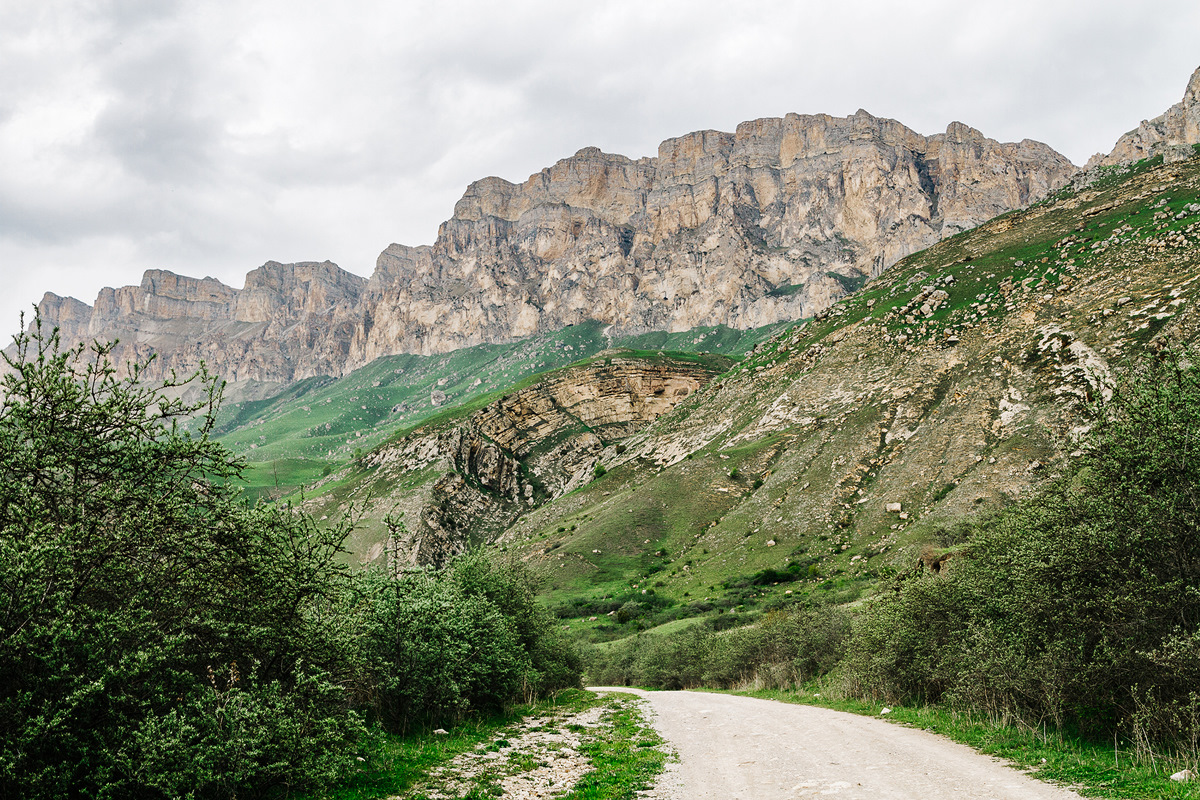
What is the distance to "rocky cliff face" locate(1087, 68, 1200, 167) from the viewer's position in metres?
123

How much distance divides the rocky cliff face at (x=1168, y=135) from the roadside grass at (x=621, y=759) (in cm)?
14579

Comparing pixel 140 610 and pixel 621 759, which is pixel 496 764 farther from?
pixel 140 610

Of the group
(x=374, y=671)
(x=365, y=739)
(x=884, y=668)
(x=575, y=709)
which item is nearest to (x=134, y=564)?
(x=365, y=739)

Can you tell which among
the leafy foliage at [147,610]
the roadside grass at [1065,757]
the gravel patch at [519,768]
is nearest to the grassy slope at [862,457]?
the roadside grass at [1065,757]

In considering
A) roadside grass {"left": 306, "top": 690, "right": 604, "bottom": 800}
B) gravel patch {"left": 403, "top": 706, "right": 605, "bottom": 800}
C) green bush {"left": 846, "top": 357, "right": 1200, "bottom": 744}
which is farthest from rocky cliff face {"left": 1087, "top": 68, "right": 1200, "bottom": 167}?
roadside grass {"left": 306, "top": 690, "right": 604, "bottom": 800}

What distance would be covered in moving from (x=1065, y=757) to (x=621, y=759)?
1056cm

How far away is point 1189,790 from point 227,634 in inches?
686

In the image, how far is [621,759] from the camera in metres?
16.4

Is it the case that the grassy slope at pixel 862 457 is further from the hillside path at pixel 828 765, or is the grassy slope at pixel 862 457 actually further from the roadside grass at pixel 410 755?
the roadside grass at pixel 410 755

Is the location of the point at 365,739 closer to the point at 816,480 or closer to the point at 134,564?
the point at 134,564

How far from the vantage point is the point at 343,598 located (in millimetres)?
14836

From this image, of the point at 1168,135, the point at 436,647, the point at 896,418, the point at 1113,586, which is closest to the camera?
the point at 1113,586

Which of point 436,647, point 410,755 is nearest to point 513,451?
point 436,647

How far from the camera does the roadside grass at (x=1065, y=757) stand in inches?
424
